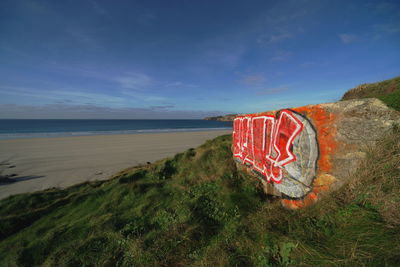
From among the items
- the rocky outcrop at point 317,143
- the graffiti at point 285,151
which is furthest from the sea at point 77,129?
the rocky outcrop at point 317,143

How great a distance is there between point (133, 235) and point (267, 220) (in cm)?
319

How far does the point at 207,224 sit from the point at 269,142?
2732mm

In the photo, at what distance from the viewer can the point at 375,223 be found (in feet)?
5.99

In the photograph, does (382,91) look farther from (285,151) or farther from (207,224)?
(207,224)

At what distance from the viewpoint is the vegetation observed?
2.63m

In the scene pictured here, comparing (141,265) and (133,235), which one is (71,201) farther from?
(141,265)

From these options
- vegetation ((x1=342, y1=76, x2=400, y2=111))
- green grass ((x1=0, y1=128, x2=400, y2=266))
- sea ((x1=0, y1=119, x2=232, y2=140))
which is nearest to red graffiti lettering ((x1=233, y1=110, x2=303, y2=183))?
green grass ((x1=0, y1=128, x2=400, y2=266))

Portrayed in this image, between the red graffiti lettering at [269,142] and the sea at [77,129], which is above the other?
the red graffiti lettering at [269,142]

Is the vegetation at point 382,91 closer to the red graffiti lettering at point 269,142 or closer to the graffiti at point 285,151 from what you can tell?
the graffiti at point 285,151

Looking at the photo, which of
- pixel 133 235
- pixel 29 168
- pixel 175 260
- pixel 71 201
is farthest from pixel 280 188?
pixel 29 168

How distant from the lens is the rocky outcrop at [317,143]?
2.53 m

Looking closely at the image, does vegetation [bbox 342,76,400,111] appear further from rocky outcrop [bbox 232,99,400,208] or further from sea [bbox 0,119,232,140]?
sea [bbox 0,119,232,140]

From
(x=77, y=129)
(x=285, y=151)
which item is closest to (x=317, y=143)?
(x=285, y=151)

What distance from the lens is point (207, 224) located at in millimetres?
3580
